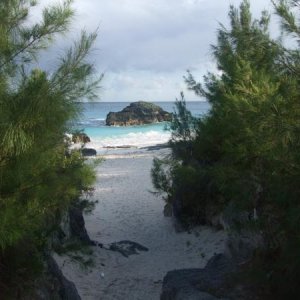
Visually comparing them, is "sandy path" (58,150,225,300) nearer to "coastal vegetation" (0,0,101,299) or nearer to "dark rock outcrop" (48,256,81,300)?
"dark rock outcrop" (48,256,81,300)

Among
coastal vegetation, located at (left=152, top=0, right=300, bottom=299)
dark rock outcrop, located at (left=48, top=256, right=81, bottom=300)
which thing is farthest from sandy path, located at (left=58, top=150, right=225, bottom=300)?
coastal vegetation, located at (left=152, top=0, right=300, bottom=299)

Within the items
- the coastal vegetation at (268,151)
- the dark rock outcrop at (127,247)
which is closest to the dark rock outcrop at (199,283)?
the coastal vegetation at (268,151)

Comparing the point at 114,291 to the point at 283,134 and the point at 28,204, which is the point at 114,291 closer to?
the point at 28,204

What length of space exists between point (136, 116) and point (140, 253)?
5145 cm

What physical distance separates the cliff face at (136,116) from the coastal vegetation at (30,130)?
5194cm

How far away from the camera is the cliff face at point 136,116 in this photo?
57406 millimetres

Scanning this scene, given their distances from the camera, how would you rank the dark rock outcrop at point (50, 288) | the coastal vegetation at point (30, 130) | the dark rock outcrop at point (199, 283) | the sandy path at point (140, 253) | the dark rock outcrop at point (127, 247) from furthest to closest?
the dark rock outcrop at point (127, 247) → the sandy path at point (140, 253) → the dark rock outcrop at point (199, 283) → the dark rock outcrop at point (50, 288) → the coastal vegetation at point (30, 130)

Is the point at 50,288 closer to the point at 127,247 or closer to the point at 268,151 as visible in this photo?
the point at 268,151

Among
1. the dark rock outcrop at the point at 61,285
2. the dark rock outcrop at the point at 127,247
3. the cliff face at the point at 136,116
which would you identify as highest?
the cliff face at the point at 136,116

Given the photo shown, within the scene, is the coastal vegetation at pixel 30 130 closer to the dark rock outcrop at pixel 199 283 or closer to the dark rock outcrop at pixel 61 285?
the dark rock outcrop at pixel 61 285

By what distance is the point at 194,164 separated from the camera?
923 cm

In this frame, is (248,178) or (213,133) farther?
(213,133)

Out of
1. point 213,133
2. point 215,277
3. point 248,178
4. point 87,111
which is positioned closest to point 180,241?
point 213,133

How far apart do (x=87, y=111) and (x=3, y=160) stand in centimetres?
88
